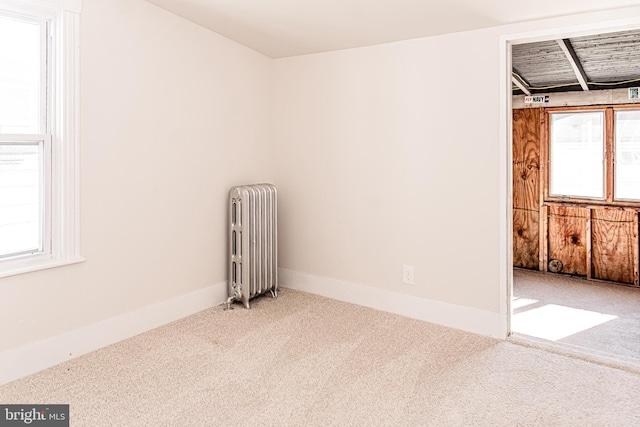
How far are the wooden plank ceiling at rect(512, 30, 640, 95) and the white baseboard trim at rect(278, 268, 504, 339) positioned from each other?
2.29 meters

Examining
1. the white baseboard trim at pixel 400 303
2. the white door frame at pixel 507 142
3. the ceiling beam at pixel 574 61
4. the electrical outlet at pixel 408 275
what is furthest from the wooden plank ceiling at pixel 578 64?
the white baseboard trim at pixel 400 303

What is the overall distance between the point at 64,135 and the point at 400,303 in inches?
99.5

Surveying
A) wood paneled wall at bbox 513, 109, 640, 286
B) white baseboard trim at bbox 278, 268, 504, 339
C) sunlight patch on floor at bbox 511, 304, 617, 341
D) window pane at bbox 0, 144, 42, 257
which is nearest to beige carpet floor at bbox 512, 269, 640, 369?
sunlight patch on floor at bbox 511, 304, 617, 341

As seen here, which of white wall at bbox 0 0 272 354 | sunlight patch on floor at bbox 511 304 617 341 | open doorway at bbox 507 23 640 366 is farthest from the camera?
open doorway at bbox 507 23 640 366

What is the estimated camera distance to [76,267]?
8.18 feet

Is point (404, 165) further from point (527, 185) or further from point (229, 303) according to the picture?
point (527, 185)

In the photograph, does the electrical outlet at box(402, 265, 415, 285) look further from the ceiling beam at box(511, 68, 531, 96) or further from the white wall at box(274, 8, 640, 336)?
the ceiling beam at box(511, 68, 531, 96)

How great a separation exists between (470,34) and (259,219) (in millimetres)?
2049

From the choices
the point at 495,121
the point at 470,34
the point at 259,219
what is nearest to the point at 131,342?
the point at 259,219

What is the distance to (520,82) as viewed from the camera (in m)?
4.75

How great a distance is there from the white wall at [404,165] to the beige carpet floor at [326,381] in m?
0.51

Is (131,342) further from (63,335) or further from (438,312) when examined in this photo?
(438,312)

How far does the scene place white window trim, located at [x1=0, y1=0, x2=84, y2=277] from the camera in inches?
93.0

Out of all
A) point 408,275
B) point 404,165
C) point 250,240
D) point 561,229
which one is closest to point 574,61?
point 561,229
